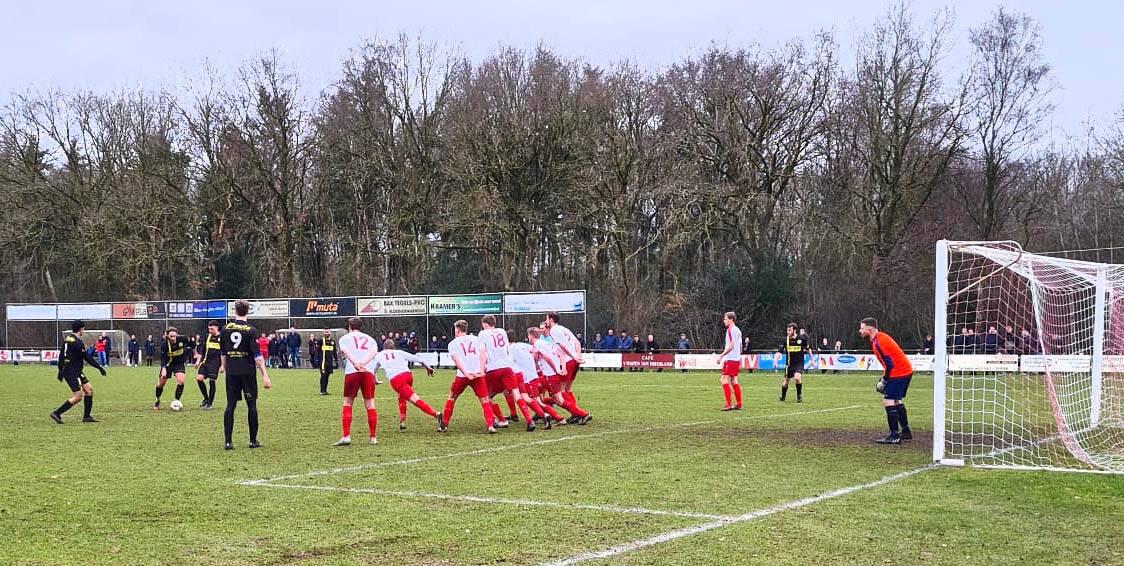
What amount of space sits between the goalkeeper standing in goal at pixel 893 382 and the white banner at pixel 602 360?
2867 centimetres

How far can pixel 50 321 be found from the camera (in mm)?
57281

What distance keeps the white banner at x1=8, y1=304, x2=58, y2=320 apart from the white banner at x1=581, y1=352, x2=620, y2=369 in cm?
2827

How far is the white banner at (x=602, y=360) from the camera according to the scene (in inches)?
1705

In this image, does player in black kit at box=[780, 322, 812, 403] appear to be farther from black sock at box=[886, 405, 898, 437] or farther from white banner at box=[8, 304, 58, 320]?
white banner at box=[8, 304, 58, 320]

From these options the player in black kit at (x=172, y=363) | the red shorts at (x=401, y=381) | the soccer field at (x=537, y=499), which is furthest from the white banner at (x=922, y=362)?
the red shorts at (x=401, y=381)

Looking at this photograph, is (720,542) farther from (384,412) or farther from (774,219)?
(774,219)

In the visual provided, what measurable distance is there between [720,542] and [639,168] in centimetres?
3930

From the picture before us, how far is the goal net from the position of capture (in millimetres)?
12703

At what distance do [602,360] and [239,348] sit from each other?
30.4 meters

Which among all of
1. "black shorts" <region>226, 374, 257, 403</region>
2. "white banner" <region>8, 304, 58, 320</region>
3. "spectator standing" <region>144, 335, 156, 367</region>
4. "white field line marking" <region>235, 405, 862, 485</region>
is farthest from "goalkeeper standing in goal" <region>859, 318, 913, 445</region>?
"white banner" <region>8, 304, 58, 320</region>

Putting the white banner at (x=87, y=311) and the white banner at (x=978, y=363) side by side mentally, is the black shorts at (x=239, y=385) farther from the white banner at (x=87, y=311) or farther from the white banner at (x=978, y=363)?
the white banner at (x=87, y=311)

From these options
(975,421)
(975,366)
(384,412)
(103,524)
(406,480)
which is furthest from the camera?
(975,366)

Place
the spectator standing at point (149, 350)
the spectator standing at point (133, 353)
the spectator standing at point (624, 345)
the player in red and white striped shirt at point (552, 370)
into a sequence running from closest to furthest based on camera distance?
the player in red and white striped shirt at point (552, 370)
the spectator standing at point (624, 345)
the spectator standing at point (149, 350)
the spectator standing at point (133, 353)

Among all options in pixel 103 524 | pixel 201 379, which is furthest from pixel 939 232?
pixel 103 524
